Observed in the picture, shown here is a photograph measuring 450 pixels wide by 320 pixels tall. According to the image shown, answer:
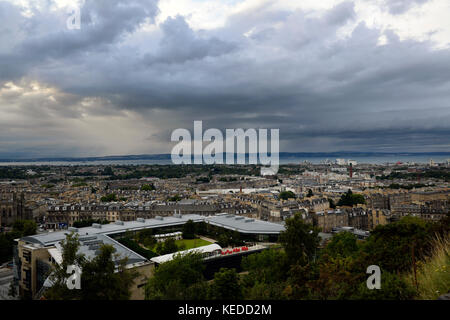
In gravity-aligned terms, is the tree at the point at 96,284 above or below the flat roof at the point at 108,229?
above

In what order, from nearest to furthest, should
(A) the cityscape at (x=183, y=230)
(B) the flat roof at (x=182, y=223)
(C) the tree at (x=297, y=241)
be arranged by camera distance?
(C) the tree at (x=297, y=241)
(A) the cityscape at (x=183, y=230)
(B) the flat roof at (x=182, y=223)

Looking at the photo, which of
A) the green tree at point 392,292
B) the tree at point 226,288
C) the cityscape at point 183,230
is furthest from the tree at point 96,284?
the green tree at point 392,292

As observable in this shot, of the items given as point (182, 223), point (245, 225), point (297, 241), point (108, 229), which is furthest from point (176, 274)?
point (182, 223)

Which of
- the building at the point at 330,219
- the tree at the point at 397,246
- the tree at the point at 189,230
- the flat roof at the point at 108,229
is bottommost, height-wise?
the building at the point at 330,219

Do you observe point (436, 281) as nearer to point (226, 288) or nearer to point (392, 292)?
point (392, 292)

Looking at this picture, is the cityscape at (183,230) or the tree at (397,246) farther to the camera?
the cityscape at (183,230)

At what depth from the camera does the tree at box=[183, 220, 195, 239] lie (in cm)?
2475

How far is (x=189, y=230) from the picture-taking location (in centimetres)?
2512

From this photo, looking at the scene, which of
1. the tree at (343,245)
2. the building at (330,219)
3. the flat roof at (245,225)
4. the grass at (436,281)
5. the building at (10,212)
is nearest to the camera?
the grass at (436,281)

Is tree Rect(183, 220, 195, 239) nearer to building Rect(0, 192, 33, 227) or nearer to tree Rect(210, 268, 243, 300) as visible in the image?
tree Rect(210, 268, 243, 300)

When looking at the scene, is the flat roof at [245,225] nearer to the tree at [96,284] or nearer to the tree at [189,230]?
the tree at [189,230]

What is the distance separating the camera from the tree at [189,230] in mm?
24750

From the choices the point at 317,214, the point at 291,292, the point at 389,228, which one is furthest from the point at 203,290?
the point at 317,214
